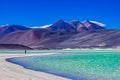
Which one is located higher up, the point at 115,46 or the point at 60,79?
the point at 115,46

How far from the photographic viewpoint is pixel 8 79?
59.5ft

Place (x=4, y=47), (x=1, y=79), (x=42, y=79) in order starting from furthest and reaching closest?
(x=4, y=47)
(x=42, y=79)
(x=1, y=79)

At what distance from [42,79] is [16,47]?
156420 mm

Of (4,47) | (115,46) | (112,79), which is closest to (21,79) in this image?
(112,79)

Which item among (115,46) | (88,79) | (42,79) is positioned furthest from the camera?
(115,46)

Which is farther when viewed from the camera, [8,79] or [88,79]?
[88,79]

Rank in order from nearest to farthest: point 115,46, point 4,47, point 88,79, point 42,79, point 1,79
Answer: point 1,79
point 42,79
point 88,79
point 4,47
point 115,46

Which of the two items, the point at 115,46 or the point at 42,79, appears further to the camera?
the point at 115,46

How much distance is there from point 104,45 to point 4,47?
5998 centimetres

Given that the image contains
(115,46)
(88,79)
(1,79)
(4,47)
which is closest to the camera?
(1,79)

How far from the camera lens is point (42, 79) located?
19656 millimetres

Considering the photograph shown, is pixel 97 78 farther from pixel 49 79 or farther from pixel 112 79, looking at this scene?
pixel 49 79

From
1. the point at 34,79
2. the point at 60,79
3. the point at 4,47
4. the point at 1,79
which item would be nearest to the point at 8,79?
the point at 1,79

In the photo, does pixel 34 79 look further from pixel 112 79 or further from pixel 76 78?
pixel 112 79
